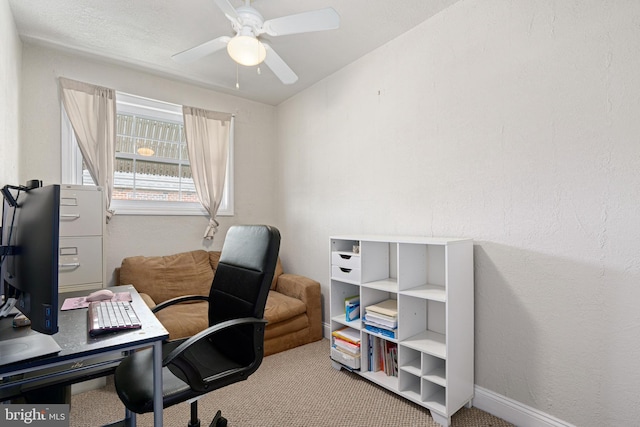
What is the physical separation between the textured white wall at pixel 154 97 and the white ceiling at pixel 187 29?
161 millimetres

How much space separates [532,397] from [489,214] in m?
1.08

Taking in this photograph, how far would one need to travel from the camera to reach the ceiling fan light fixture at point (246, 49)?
5.96ft

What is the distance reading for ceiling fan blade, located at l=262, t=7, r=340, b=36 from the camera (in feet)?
5.37

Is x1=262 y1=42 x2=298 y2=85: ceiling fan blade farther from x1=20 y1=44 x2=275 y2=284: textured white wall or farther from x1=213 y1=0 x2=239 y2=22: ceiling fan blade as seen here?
x1=20 y1=44 x2=275 y2=284: textured white wall

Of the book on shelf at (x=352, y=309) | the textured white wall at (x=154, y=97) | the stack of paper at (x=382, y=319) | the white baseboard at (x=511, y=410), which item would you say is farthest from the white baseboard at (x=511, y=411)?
the textured white wall at (x=154, y=97)

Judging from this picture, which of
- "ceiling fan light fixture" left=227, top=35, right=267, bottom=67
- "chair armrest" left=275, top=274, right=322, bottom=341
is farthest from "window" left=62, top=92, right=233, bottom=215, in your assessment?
"ceiling fan light fixture" left=227, top=35, right=267, bottom=67

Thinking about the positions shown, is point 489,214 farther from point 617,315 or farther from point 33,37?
point 33,37

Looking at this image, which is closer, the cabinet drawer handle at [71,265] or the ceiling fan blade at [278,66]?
the ceiling fan blade at [278,66]

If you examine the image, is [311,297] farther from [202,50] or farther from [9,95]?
[9,95]

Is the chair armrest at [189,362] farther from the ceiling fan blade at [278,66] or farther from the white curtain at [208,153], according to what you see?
the white curtain at [208,153]

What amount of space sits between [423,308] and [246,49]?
2.07m

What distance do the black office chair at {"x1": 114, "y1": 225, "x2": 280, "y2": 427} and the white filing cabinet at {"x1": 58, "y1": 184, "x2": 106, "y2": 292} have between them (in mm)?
1256

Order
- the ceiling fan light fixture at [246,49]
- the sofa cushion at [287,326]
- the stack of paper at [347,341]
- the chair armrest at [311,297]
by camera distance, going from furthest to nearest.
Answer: the chair armrest at [311,297] → the sofa cushion at [287,326] → the stack of paper at [347,341] → the ceiling fan light fixture at [246,49]

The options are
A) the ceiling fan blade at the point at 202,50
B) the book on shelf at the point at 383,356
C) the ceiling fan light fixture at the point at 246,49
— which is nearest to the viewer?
the ceiling fan light fixture at the point at 246,49
